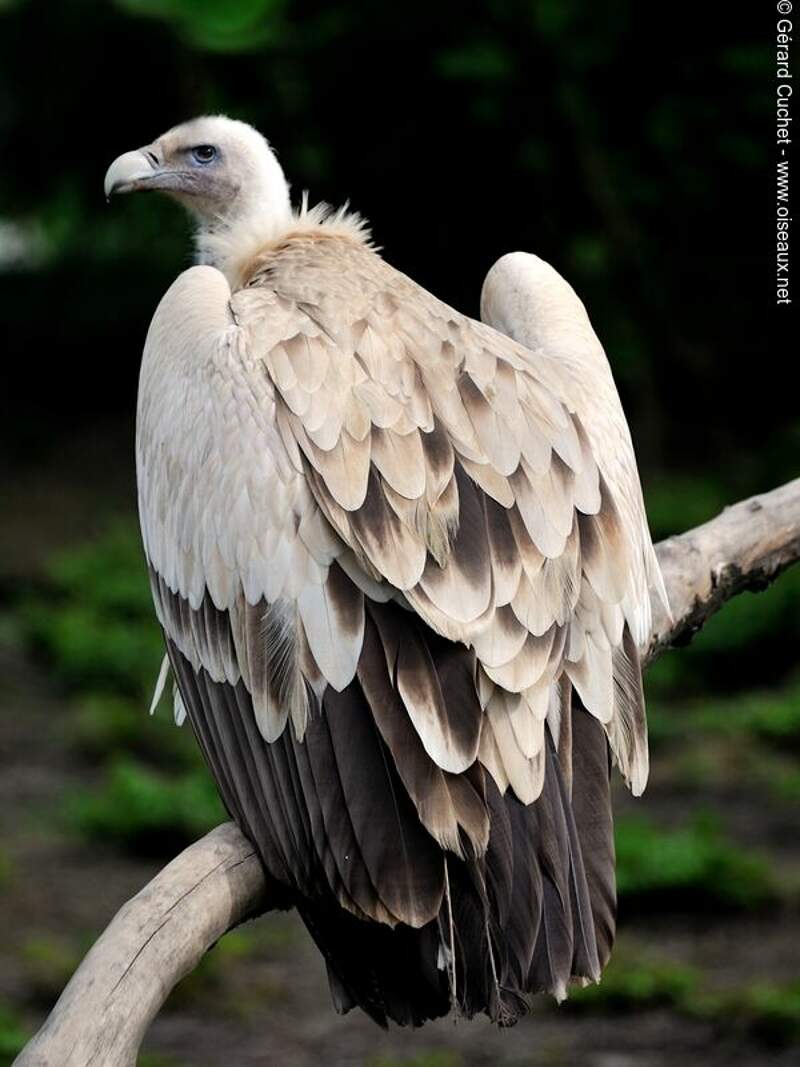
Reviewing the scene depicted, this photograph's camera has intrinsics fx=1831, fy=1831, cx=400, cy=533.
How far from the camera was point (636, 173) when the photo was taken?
1228cm

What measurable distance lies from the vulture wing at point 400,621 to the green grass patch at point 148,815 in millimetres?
3572

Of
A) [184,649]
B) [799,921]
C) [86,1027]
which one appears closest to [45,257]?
[799,921]

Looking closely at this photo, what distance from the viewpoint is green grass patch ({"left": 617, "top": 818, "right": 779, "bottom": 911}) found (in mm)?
7207

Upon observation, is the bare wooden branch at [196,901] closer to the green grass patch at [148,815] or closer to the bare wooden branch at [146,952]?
the bare wooden branch at [146,952]

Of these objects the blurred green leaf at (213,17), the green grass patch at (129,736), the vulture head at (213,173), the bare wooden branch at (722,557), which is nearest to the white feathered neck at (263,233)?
the vulture head at (213,173)

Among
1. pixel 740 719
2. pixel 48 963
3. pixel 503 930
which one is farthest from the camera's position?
pixel 740 719

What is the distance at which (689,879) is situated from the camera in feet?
23.7

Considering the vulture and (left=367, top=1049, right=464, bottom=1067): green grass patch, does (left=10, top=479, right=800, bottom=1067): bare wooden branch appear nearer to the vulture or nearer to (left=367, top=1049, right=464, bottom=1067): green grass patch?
the vulture

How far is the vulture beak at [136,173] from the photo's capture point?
17.3 feet

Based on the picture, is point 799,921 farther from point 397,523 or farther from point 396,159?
point 396,159

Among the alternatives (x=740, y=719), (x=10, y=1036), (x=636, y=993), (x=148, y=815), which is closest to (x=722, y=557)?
(x=636, y=993)

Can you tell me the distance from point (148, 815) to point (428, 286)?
20.5ft

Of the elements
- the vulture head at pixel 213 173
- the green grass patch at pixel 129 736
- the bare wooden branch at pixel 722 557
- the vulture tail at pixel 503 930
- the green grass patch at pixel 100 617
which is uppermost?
the vulture head at pixel 213 173

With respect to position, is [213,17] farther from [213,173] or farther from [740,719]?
[740,719]
